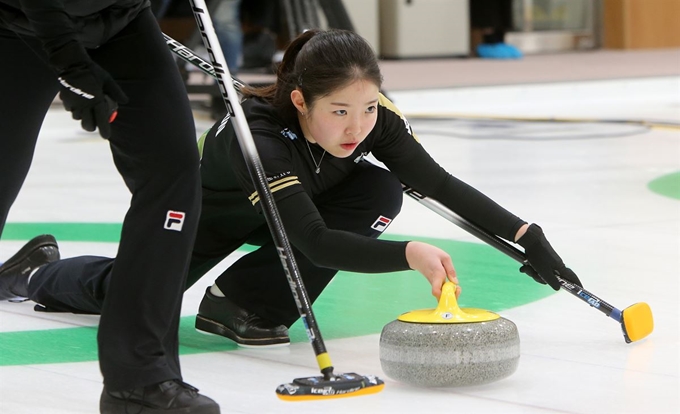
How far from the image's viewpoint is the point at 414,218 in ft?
15.0

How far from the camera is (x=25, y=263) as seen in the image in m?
3.14

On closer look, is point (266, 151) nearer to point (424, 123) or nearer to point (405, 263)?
point (405, 263)

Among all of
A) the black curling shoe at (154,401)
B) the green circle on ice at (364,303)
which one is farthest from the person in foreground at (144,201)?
the green circle on ice at (364,303)

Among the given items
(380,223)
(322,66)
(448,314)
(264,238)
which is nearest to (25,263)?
(264,238)

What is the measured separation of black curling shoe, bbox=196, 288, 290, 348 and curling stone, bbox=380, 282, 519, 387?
0.48m

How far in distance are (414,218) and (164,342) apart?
2533 millimetres

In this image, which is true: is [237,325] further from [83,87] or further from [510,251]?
[83,87]

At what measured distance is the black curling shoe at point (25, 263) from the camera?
3133 mm

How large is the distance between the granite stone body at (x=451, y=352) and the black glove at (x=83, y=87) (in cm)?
73

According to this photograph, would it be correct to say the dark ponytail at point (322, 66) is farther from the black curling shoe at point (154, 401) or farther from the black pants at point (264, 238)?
the black curling shoe at point (154, 401)

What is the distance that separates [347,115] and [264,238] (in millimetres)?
543

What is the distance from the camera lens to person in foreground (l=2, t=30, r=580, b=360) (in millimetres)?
2432

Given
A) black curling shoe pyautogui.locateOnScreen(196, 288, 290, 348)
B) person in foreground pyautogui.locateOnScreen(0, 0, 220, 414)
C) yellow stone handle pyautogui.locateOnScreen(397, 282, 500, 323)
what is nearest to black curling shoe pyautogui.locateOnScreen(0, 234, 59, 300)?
black curling shoe pyautogui.locateOnScreen(196, 288, 290, 348)

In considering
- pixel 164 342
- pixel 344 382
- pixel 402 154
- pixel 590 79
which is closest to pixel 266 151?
pixel 402 154
